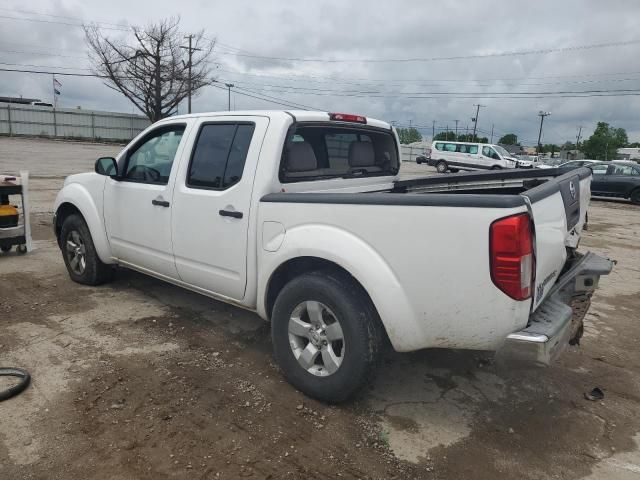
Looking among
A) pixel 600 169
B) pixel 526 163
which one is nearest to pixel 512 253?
pixel 600 169

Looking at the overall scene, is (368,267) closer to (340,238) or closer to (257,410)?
(340,238)

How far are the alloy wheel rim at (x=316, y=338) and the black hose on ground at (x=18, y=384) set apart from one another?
171 cm

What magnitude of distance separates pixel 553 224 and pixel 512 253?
605mm

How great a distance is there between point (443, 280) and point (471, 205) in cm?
41

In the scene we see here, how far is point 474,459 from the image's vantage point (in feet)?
8.91

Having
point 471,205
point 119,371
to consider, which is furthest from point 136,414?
point 471,205

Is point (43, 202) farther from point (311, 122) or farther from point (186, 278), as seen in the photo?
point (311, 122)

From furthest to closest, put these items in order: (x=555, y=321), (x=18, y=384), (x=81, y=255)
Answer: (x=81, y=255), (x=18, y=384), (x=555, y=321)

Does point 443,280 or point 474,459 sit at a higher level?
point 443,280

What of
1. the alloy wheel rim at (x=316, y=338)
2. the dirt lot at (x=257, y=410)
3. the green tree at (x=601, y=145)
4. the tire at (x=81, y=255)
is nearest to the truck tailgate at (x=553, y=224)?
the dirt lot at (x=257, y=410)

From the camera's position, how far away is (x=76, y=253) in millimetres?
5297

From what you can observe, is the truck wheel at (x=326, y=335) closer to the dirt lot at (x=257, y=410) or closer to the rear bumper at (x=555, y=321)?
the dirt lot at (x=257, y=410)

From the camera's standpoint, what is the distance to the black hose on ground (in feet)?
10.2

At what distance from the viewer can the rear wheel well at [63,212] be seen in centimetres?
525
